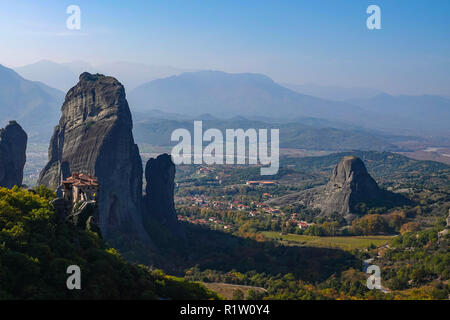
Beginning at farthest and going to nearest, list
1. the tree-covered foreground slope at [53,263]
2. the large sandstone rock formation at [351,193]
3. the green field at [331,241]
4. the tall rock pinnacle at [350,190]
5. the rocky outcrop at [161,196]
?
the tall rock pinnacle at [350,190] < the large sandstone rock formation at [351,193] < the green field at [331,241] < the rocky outcrop at [161,196] < the tree-covered foreground slope at [53,263]

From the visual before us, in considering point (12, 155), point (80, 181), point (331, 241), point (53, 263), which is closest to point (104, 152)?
point (12, 155)

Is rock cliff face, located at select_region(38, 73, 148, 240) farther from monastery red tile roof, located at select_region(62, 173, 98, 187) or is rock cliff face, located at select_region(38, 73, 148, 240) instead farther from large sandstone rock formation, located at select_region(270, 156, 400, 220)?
large sandstone rock formation, located at select_region(270, 156, 400, 220)

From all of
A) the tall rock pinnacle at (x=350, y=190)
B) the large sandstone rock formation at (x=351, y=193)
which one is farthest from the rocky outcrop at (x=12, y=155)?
the tall rock pinnacle at (x=350, y=190)

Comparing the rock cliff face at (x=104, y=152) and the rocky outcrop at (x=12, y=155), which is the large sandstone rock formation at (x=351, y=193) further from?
the rocky outcrop at (x=12, y=155)

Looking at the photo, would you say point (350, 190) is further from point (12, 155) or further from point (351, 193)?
point (12, 155)
